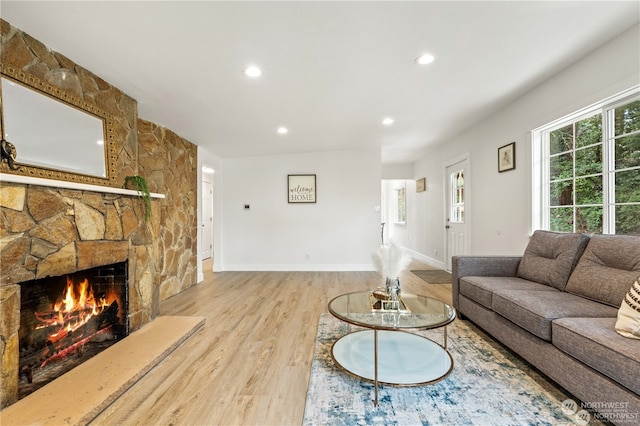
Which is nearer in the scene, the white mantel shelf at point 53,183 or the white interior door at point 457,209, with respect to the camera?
the white mantel shelf at point 53,183

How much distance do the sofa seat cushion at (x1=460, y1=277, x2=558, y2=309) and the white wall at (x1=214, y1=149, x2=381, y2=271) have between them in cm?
262

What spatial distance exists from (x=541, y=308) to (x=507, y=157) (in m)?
2.25

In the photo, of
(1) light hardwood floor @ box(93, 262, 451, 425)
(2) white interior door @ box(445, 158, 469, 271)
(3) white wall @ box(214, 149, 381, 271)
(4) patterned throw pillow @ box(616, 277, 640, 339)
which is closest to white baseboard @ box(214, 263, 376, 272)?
(3) white wall @ box(214, 149, 381, 271)

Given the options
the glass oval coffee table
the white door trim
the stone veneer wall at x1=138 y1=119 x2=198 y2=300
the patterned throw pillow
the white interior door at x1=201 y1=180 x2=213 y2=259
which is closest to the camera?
the patterned throw pillow

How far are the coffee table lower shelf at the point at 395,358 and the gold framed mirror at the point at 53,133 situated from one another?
2323 millimetres

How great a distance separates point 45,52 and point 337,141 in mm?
3427

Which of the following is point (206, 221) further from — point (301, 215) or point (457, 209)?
point (457, 209)

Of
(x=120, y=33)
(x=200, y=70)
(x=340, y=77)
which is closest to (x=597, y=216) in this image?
(x=340, y=77)

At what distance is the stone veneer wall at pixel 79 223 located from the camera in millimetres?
1537

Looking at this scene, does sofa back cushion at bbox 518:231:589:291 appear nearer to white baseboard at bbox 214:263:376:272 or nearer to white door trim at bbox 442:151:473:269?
white door trim at bbox 442:151:473:269

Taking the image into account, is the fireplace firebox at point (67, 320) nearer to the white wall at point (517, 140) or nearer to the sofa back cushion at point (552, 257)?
the sofa back cushion at point (552, 257)

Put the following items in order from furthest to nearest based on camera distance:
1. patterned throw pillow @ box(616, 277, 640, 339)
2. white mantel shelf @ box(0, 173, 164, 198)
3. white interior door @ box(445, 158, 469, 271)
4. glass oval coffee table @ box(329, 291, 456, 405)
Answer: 1. white interior door @ box(445, 158, 469, 271)
2. glass oval coffee table @ box(329, 291, 456, 405)
3. white mantel shelf @ box(0, 173, 164, 198)
4. patterned throw pillow @ box(616, 277, 640, 339)

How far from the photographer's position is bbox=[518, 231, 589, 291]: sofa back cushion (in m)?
2.19

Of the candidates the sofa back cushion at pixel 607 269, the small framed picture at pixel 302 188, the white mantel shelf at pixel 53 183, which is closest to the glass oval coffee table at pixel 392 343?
the sofa back cushion at pixel 607 269
